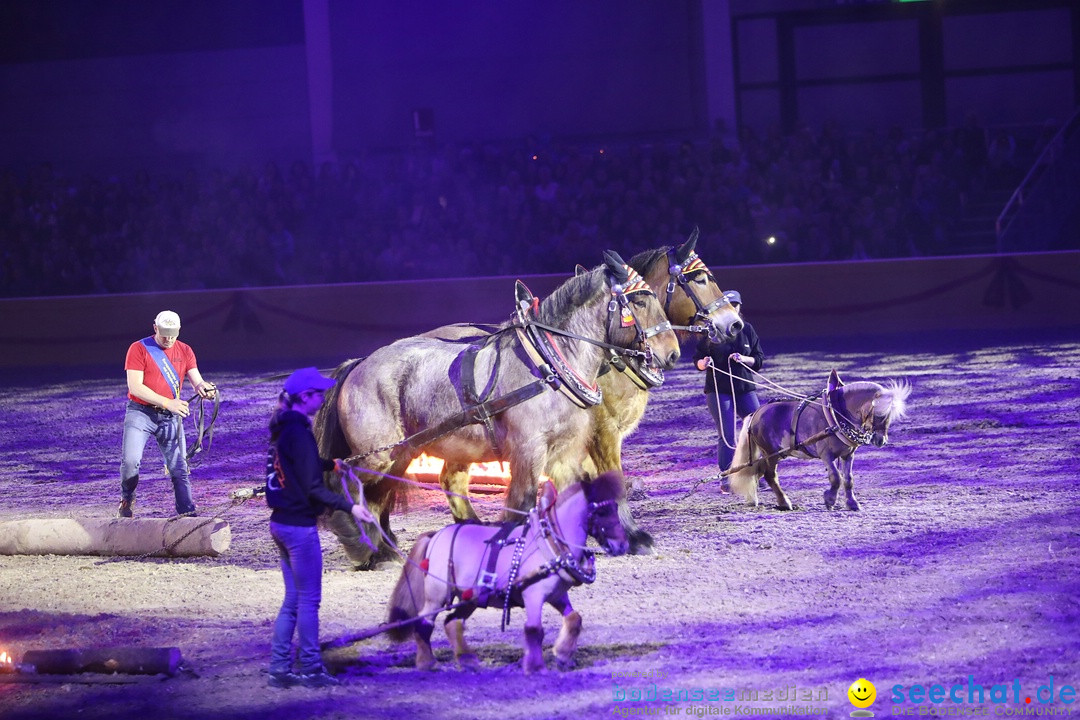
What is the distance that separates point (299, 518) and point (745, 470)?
4.57m

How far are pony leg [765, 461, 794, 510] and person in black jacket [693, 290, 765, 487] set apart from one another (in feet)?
2.06

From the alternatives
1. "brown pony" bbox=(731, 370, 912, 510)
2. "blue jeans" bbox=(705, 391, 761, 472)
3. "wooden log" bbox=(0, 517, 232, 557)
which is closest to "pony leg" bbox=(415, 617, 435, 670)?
"wooden log" bbox=(0, 517, 232, 557)

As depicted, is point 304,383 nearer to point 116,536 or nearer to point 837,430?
point 116,536

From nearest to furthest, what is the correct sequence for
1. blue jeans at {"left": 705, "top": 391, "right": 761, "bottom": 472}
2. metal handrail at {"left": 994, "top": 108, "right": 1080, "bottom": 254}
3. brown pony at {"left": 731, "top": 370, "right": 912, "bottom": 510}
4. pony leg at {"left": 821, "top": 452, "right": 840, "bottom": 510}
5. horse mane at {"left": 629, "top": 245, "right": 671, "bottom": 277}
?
horse mane at {"left": 629, "top": 245, "right": 671, "bottom": 277} < brown pony at {"left": 731, "top": 370, "right": 912, "bottom": 510} < pony leg at {"left": 821, "top": 452, "right": 840, "bottom": 510} < blue jeans at {"left": 705, "top": 391, "right": 761, "bottom": 472} < metal handrail at {"left": 994, "top": 108, "right": 1080, "bottom": 254}

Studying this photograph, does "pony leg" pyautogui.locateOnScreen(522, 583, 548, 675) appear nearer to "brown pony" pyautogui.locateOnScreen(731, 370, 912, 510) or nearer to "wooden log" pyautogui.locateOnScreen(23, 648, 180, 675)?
"wooden log" pyautogui.locateOnScreen(23, 648, 180, 675)

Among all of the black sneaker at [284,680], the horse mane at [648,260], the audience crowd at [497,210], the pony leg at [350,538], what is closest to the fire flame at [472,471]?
the pony leg at [350,538]

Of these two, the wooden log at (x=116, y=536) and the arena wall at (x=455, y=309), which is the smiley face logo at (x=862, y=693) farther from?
the arena wall at (x=455, y=309)

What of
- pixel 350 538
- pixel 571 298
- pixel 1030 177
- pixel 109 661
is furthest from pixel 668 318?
pixel 1030 177

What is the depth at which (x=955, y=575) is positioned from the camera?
7.06m

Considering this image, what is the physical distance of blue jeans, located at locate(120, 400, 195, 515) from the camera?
30.3ft

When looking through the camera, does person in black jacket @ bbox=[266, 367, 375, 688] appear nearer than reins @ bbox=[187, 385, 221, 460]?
Yes

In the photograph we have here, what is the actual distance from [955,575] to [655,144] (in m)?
16.6

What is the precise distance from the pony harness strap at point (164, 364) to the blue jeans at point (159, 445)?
24 cm

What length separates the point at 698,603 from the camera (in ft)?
22.4
